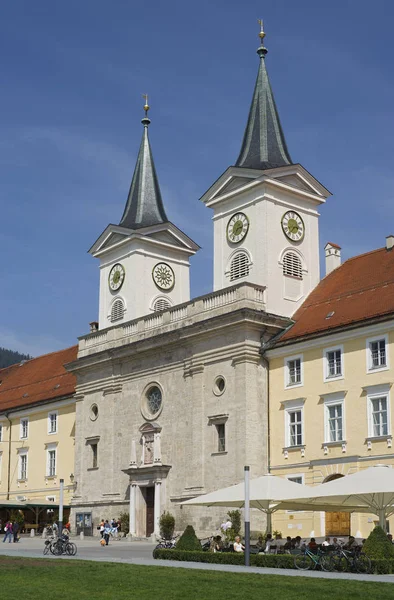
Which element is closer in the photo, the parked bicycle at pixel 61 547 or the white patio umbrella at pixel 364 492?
the white patio umbrella at pixel 364 492

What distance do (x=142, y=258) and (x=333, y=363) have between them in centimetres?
1909

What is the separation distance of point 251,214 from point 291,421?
12325 millimetres

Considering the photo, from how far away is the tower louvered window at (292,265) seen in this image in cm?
4878

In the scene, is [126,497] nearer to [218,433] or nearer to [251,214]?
[218,433]

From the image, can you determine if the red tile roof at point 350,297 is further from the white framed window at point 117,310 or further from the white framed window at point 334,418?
the white framed window at point 117,310

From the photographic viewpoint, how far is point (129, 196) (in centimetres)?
6075

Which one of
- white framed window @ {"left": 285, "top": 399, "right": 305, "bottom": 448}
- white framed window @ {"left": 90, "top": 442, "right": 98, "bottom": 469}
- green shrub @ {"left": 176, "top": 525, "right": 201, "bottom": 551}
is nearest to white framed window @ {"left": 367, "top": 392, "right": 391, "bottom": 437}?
white framed window @ {"left": 285, "top": 399, "right": 305, "bottom": 448}

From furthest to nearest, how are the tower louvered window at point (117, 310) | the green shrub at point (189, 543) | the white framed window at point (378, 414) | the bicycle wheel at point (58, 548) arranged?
the tower louvered window at point (117, 310)
the white framed window at point (378, 414)
the bicycle wheel at point (58, 548)
the green shrub at point (189, 543)

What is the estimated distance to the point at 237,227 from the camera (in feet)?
165

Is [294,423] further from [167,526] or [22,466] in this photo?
[22,466]

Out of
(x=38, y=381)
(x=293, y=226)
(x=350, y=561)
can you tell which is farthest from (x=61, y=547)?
(x=38, y=381)

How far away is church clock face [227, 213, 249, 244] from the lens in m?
49.8

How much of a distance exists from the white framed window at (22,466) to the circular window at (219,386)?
24.1 m

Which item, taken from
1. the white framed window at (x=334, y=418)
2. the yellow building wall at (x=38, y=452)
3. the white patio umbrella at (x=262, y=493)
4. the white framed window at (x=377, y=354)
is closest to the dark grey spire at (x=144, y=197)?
the yellow building wall at (x=38, y=452)
